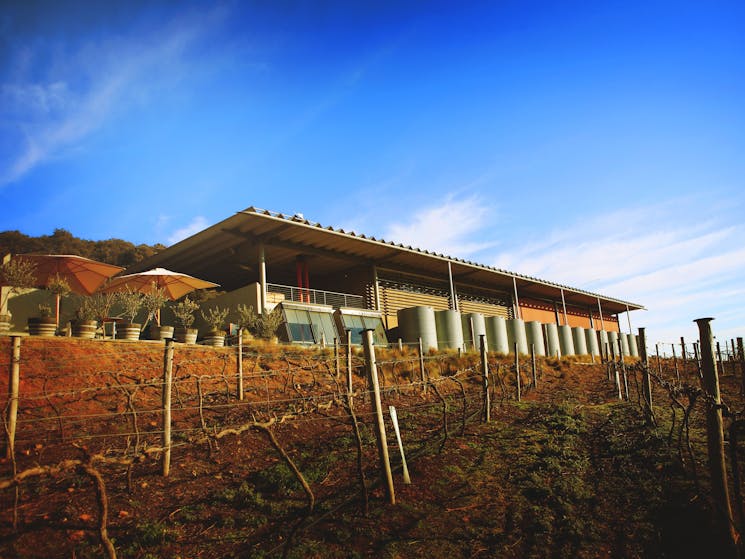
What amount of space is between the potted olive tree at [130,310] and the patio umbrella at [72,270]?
3.65 ft

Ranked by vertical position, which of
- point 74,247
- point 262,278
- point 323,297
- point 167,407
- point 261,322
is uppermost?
point 74,247

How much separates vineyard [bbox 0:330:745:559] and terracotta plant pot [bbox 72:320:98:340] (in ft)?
6.40

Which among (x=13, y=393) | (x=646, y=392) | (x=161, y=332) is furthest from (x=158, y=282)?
(x=646, y=392)

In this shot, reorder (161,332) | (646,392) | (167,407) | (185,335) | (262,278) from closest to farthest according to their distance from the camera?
1. (167,407)
2. (646,392)
3. (185,335)
4. (161,332)
5. (262,278)

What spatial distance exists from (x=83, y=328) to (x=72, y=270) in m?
3.33

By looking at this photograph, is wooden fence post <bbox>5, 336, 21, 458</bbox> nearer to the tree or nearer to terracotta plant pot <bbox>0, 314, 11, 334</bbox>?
terracotta plant pot <bbox>0, 314, 11, 334</bbox>

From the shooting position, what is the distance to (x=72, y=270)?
15.5m

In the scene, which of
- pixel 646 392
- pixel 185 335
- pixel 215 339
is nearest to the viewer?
pixel 646 392

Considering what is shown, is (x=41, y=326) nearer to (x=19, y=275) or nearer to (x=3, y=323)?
(x=3, y=323)

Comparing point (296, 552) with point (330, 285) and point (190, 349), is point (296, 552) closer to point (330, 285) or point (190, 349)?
point (190, 349)

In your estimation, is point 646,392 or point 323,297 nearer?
point 646,392

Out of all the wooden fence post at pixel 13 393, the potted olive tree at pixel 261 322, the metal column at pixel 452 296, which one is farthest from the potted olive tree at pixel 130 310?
the metal column at pixel 452 296

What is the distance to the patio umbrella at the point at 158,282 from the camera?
701 inches

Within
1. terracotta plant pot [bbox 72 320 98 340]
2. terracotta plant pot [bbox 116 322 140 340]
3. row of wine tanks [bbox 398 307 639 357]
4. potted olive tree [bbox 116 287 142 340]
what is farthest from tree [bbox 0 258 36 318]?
row of wine tanks [bbox 398 307 639 357]
